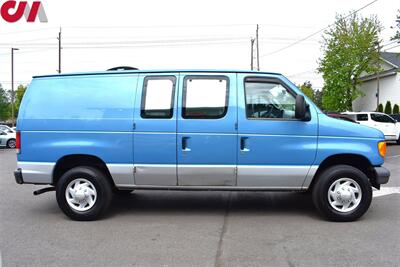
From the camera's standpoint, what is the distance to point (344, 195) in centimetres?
595

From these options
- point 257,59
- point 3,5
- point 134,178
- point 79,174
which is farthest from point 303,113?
point 257,59

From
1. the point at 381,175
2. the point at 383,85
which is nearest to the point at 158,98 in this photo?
the point at 381,175

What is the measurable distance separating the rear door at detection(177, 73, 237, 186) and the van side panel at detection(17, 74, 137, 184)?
77 centimetres

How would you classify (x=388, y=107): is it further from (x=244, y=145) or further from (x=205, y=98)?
(x=205, y=98)

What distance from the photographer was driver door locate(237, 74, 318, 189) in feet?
19.5

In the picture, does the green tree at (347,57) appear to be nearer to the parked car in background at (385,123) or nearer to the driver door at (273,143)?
the parked car in background at (385,123)

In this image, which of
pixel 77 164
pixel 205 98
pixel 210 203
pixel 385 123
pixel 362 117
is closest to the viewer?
pixel 205 98

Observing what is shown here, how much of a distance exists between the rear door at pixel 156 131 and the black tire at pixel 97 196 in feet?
1.73

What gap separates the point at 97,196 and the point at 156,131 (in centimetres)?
130

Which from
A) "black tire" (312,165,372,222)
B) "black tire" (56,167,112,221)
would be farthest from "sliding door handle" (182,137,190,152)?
"black tire" (312,165,372,222)

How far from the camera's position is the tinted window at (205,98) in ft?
19.6

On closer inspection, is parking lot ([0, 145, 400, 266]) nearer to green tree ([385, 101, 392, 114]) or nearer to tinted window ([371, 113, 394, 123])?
tinted window ([371, 113, 394, 123])

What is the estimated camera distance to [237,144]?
5.94m

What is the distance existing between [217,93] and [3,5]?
10440 mm
